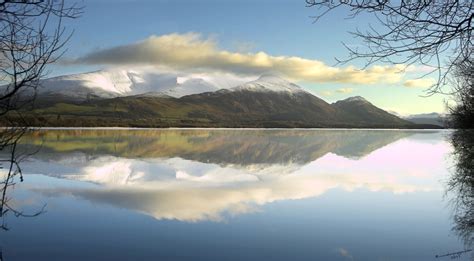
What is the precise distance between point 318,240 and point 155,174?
9689 millimetres

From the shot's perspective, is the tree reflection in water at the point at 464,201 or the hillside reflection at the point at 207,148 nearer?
the tree reflection in water at the point at 464,201

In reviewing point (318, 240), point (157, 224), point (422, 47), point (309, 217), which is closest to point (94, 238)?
point (157, 224)

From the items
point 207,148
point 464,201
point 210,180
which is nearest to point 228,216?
A: point 464,201

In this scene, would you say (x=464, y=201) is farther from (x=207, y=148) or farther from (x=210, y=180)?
(x=207, y=148)

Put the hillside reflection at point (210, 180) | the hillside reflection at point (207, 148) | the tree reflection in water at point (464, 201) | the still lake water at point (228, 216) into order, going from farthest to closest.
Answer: the hillside reflection at point (207, 148)
the hillside reflection at point (210, 180)
the tree reflection in water at point (464, 201)
the still lake water at point (228, 216)

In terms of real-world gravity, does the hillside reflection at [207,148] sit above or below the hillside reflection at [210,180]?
above

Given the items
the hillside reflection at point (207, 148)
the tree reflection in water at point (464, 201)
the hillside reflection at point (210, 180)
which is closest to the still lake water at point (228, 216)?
the hillside reflection at point (210, 180)

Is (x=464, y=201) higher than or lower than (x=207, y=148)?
lower

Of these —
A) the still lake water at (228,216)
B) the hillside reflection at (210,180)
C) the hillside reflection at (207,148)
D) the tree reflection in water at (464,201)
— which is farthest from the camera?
the hillside reflection at (207,148)

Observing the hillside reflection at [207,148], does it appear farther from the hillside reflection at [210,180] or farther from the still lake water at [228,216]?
the still lake water at [228,216]

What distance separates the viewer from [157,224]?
8242 mm

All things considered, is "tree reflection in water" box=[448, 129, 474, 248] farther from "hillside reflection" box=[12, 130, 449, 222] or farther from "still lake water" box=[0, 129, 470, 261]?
"hillside reflection" box=[12, 130, 449, 222]

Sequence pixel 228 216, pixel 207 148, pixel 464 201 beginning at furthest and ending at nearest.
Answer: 1. pixel 207 148
2. pixel 464 201
3. pixel 228 216

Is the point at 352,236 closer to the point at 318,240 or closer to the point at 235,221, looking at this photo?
the point at 318,240
